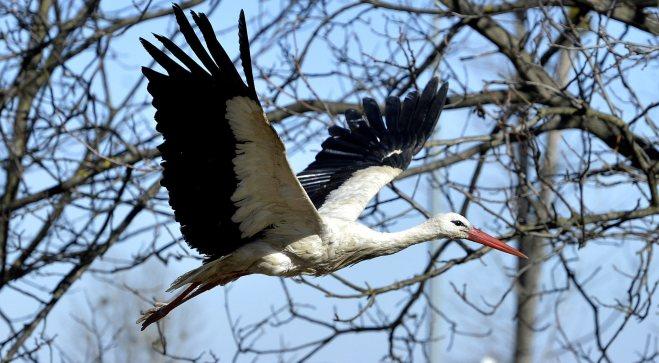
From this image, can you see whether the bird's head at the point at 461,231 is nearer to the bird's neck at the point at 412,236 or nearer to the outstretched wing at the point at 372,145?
the bird's neck at the point at 412,236

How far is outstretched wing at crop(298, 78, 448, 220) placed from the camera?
26.0 feet

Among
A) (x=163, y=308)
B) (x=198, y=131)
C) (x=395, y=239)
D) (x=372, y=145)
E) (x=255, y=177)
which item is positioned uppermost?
(x=372, y=145)

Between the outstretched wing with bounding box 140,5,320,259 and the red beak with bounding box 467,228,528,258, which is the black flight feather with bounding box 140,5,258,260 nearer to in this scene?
the outstretched wing with bounding box 140,5,320,259

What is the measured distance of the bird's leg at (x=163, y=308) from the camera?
23.0ft

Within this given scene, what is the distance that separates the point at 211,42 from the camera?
5.23 m

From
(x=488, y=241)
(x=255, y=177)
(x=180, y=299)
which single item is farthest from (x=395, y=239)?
(x=180, y=299)

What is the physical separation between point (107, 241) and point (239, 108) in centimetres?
338

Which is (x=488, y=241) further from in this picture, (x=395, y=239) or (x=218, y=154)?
(x=218, y=154)

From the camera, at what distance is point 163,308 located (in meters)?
7.07

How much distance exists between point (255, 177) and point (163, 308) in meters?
1.43

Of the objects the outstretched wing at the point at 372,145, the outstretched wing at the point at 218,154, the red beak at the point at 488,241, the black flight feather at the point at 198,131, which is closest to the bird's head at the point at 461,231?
the red beak at the point at 488,241

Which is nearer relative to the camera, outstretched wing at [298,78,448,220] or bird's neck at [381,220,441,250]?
bird's neck at [381,220,441,250]

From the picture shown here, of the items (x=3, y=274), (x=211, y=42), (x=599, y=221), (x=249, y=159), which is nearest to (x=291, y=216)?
(x=249, y=159)

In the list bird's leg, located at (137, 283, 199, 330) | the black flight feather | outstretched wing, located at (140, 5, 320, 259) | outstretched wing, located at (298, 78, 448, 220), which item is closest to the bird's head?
outstretched wing, located at (298, 78, 448, 220)
